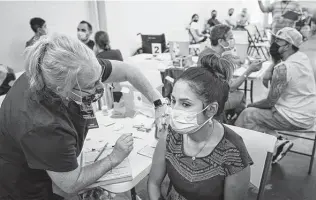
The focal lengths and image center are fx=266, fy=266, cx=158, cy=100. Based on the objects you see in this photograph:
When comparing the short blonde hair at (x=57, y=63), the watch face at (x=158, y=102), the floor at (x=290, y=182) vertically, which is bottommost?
the floor at (x=290, y=182)

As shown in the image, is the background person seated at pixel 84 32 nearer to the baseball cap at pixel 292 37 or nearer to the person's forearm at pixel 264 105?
the person's forearm at pixel 264 105

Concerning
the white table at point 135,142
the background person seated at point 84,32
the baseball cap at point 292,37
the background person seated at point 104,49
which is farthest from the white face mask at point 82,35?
the baseball cap at point 292,37

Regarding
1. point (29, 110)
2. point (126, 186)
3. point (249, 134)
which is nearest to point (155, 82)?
point (249, 134)

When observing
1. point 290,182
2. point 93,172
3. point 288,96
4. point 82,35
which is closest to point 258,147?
point 93,172

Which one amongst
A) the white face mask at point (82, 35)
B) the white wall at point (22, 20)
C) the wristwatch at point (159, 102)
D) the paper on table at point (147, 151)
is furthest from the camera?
the white face mask at point (82, 35)

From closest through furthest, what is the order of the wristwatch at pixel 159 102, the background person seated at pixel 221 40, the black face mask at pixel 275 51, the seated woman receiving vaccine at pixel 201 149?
the seated woman receiving vaccine at pixel 201 149, the wristwatch at pixel 159 102, the black face mask at pixel 275 51, the background person seated at pixel 221 40

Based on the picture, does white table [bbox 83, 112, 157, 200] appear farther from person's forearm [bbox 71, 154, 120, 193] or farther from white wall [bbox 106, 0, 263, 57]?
white wall [bbox 106, 0, 263, 57]

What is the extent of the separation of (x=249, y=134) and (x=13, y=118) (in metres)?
1.22

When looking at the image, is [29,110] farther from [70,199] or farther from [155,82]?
[155,82]

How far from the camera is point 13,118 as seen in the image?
1095mm

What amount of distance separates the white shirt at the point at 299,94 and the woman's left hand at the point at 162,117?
1335mm

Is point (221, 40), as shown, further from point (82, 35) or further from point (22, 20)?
point (22, 20)

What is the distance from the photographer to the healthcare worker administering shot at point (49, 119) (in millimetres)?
1050

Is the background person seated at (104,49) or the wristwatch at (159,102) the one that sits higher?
the background person seated at (104,49)
